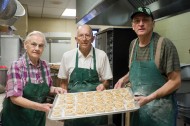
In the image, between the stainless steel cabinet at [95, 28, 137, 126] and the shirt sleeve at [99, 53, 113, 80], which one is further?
the stainless steel cabinet at [95, 28, 137, 126]

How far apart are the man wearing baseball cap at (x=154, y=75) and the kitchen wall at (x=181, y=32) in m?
1.39

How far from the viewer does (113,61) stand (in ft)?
11.0

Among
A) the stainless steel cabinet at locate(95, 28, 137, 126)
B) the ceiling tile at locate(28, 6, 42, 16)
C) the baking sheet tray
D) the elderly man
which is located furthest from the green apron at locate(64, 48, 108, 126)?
the ceiling tile at locate(28, 6, 42, 16)

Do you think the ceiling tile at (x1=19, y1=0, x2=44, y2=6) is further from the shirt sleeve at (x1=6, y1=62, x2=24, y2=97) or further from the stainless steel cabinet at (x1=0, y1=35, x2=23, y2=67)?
the shirt sleeve at (x1=6, y1=62, x2=24, y2=97)

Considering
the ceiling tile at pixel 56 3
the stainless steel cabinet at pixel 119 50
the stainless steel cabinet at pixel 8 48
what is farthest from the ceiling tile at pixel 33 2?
the stainless steel cabinet at pixel 119 50

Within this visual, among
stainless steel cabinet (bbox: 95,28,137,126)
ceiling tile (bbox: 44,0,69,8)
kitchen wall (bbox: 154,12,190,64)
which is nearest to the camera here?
kitchen wall (bbox: 154,12,190,64)

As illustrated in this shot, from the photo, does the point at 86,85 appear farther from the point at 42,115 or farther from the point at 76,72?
the point at 42,115

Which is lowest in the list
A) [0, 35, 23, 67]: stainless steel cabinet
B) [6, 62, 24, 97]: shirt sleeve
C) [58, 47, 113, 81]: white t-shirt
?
[6, 62, 24, 97]: shirt sleeve

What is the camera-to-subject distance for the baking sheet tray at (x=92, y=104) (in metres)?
1.52

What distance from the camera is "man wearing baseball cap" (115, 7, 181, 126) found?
64.6 inches

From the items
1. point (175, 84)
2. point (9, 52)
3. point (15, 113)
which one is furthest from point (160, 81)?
point (9, 52)

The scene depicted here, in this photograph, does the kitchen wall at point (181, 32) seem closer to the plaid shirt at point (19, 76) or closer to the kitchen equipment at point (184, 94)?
the kitchen equipment at point (184, 94)

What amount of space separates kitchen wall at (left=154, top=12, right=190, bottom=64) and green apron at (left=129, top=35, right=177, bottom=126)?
1.41 metres

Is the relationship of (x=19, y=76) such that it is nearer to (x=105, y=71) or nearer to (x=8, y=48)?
(x=105, y=71)
